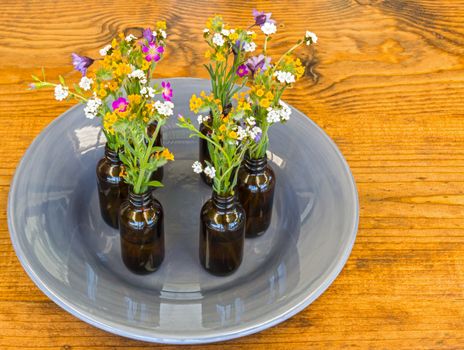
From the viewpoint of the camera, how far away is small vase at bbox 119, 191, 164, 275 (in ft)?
2.44

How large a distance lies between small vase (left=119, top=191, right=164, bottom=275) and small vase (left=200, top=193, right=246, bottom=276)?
58 millimetres

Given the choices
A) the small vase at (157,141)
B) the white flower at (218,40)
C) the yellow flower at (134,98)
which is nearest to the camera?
the yellow flower at (134,98)

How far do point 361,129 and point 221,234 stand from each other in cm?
40

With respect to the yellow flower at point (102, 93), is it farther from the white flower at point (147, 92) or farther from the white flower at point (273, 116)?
the white flower at point (273, 116)

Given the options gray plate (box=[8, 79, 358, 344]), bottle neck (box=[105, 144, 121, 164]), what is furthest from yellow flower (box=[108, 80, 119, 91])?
gray plate (box=[8, 79, 358, 344])

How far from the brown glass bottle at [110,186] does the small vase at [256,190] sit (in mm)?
164

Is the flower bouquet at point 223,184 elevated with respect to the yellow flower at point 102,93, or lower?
lower

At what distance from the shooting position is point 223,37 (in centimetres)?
75

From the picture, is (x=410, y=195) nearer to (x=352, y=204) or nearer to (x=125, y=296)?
(x=352, y=204)

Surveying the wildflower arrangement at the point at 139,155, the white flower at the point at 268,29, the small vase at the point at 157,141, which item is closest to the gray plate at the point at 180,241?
the small vase at the point at 157,141

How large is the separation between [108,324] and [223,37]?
1.22 feet

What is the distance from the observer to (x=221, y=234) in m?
0.75

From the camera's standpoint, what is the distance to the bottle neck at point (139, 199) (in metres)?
0.73

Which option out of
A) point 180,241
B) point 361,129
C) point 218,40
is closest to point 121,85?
point 218,40
